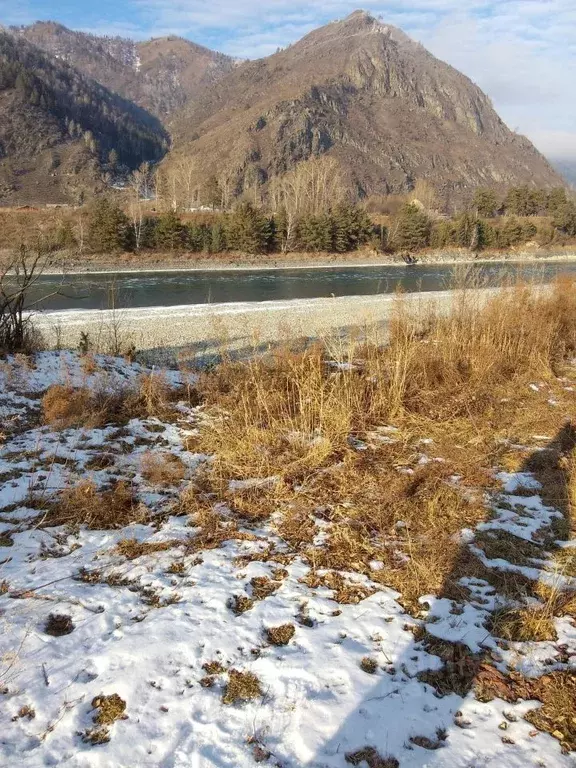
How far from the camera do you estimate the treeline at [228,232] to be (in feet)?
166

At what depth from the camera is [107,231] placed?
50.1 metres

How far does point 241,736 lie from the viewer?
230 cm

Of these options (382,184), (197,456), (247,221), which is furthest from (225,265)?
(382,184)

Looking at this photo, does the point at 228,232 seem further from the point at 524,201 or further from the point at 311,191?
the point at 524,201

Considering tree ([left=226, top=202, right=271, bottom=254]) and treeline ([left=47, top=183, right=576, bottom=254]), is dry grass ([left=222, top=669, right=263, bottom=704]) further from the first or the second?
tree ([left=226, top=202, right=271, bottom=254])

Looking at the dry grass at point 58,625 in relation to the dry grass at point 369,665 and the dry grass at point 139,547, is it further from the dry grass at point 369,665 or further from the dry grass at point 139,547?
the dry grass at point 369,665

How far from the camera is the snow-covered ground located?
2248mm

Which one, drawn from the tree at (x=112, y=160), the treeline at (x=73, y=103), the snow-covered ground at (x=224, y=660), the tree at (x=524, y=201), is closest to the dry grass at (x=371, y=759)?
the snow-covered ground at (x=224, y=660)

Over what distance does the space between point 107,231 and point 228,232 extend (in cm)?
1261

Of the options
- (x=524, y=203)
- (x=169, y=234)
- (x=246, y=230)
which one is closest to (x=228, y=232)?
(x=246, y=230)

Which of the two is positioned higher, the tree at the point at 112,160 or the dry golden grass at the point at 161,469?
the tree at the point at 112,160

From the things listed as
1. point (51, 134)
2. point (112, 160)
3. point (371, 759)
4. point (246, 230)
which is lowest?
point (371, 759)

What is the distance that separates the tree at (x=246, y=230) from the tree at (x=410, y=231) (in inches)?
726

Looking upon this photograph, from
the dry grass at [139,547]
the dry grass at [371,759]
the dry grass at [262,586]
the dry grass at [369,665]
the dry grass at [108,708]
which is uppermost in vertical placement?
the dry grass at [139,547]
